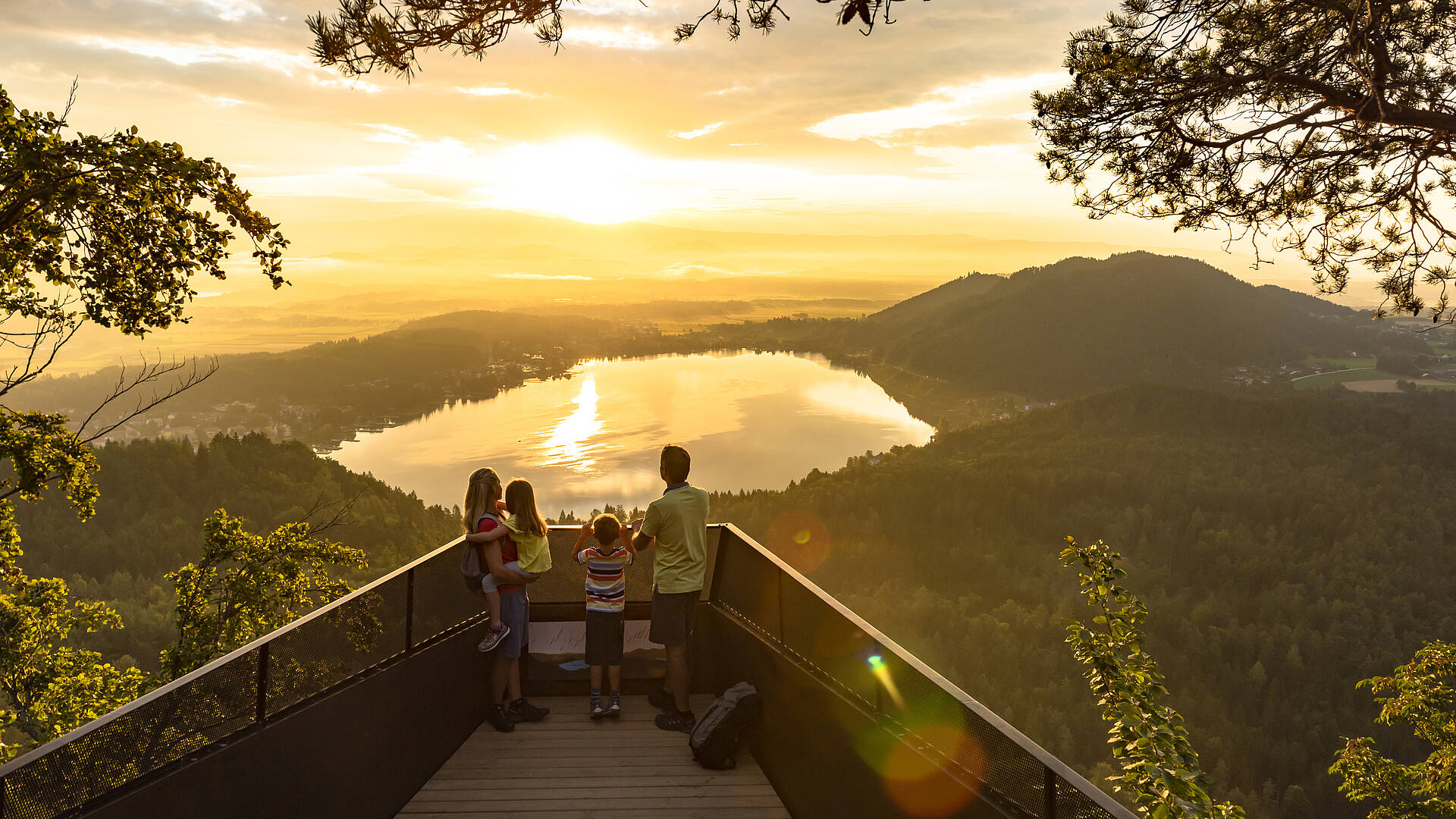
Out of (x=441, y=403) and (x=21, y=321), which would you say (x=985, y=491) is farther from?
(x=441, y=403)

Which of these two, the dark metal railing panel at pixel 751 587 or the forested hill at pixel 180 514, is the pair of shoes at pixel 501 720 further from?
the forested hill at pixel 180 514

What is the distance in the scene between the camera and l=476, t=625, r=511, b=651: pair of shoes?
500cm

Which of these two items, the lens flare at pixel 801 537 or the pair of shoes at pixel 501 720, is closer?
the pair of shoes at pixel 501 720

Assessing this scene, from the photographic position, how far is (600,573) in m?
5.22

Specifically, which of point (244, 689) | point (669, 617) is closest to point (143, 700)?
point (244, 689)

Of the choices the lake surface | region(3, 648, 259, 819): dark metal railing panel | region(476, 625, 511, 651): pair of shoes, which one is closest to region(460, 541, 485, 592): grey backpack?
region(476, 625, 511, 651): pair of shoes

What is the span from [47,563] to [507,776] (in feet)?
310

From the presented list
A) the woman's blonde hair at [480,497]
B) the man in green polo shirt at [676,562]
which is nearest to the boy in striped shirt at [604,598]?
the man in green polo shirt at [676,562]

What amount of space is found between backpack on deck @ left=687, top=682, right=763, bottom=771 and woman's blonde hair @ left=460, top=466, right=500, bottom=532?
180cm

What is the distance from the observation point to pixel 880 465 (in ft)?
380

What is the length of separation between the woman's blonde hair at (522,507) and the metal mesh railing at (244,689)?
1.61 feet

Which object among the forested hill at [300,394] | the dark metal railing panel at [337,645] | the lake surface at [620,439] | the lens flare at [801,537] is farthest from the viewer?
the forested hill at [300,394]

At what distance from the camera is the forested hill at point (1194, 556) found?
242 ft

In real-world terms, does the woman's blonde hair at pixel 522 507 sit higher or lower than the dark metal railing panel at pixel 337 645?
higher
